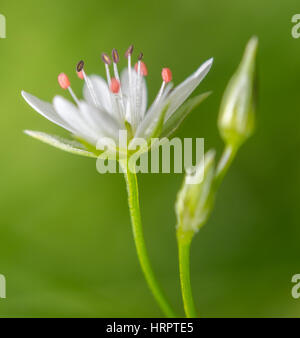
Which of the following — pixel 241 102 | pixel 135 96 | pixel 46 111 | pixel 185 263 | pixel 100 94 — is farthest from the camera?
pixel 100 94

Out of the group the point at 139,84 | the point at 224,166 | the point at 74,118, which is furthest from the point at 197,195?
the point at 139,84

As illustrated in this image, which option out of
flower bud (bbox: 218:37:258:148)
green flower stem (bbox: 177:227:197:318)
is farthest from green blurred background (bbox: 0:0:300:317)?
flower bud (bbox: 218:37:258:148)

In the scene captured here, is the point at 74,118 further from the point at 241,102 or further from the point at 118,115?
the point at 241,102

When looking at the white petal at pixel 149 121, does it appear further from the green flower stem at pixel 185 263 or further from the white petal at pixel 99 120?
the green flower stem at pixel 185 263

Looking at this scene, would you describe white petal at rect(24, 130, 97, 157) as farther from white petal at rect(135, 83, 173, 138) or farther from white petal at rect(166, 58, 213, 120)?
white petal at rect(166, 58, 213, 120)

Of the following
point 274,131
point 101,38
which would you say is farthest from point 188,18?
point 274,131
